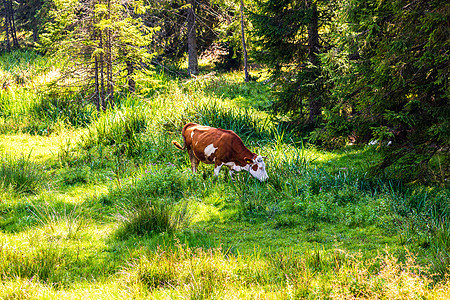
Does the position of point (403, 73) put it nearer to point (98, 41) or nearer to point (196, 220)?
point (196, 220)

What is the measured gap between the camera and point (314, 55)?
12.6 meters

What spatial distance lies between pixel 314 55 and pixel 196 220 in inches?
305

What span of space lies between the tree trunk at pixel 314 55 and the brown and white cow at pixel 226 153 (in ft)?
14.2

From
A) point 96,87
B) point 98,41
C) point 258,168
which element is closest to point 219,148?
point 258,168

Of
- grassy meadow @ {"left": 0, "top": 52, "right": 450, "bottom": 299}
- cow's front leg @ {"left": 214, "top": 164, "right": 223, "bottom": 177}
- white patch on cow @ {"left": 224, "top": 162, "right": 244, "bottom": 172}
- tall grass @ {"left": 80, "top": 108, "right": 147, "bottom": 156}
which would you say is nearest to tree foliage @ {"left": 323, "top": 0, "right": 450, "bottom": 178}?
grassy meadow @ {"left": 0, "top": 52, "right": 450, "bottom": 299}

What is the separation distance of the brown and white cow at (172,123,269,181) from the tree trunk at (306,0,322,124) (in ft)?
14.2

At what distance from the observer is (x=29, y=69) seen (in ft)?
62.4

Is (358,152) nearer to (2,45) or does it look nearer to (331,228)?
(331,228)

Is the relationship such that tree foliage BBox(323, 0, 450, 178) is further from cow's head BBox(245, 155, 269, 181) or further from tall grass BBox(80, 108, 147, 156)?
tall grass BBox(80, 108, 147, 156)

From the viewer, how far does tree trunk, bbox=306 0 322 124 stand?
1228cm

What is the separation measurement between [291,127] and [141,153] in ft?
17.0

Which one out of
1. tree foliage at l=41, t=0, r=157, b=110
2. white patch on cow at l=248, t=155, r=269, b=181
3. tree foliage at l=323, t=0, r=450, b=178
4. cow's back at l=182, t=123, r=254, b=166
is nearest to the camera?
tree foliage at l=323, t=0, r=450, b=178

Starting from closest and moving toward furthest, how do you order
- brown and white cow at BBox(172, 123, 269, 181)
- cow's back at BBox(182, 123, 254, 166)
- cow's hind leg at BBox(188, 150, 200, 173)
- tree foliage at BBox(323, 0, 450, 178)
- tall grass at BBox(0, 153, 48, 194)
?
tree foliage at BBox(323, 0, 450, 178) → tall grass at BBox(0, 153, 48, 194) → brown and white cow at BBox(172, 123, 269, 181) → cow's back at BBox(182, 123, 254, 166) → cow's hind leg at BBox(188, 150, 200, 173)

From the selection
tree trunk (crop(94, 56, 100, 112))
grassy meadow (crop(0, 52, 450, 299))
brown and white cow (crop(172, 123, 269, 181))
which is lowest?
grassy meadow (crop(0, 52, 450, 299))
